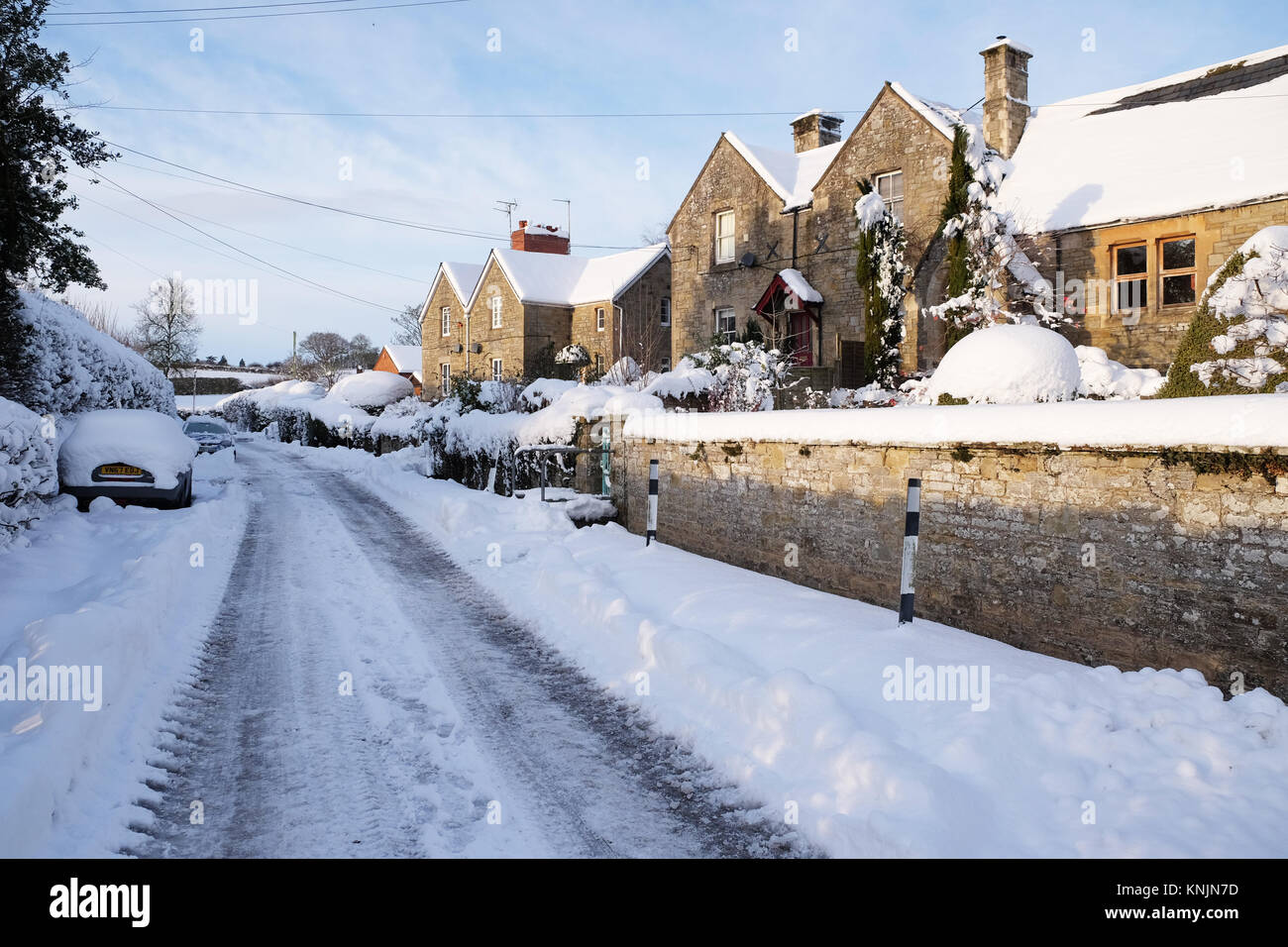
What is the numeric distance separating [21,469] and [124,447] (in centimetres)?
367

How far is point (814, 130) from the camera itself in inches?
1082

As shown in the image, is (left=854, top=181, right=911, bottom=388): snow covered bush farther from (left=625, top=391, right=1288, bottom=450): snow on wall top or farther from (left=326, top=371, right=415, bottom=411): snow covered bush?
(left=326, top=371, right=415, bottom=411): snow covered bush

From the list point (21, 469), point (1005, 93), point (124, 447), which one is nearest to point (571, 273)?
point (1005, 93)

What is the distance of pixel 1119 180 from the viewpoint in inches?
674

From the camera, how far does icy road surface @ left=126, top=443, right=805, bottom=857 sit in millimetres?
3762

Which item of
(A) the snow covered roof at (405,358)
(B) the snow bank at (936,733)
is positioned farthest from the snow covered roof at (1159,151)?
(A) the snow covered roof at (405,358)

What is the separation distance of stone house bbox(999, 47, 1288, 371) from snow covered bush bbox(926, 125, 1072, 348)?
26.9 inches

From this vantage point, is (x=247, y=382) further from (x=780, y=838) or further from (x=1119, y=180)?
(x=780, y=838)

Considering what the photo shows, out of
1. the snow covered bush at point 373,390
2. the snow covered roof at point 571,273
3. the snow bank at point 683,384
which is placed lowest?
the snow bank at point 683,384

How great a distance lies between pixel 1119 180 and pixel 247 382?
279 feet

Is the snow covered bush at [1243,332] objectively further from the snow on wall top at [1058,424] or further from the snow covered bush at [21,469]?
the snow covered bush at [21,469]

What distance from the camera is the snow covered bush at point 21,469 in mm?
8102

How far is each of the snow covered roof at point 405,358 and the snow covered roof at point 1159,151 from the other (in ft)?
143
